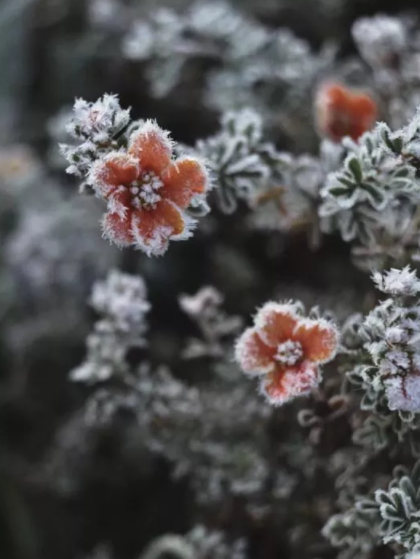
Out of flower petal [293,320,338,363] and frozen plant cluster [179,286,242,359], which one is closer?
flower petal [293,320,338,363]

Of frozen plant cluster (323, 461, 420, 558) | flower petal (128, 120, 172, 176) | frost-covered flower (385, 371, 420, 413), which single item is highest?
flower petal (128, 120, 172, 176)

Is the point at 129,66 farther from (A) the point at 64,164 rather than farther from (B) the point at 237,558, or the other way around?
(B) the point at 237,558

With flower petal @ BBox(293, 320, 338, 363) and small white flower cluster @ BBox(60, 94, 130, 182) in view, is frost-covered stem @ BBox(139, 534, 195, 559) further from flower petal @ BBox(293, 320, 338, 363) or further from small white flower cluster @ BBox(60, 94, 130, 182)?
small white flower cluster @ BBox(60, 94, 130, 182)

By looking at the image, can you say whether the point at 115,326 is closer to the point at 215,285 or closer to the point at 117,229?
the point at 117,229

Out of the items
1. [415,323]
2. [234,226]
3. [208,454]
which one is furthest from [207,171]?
[234,226]

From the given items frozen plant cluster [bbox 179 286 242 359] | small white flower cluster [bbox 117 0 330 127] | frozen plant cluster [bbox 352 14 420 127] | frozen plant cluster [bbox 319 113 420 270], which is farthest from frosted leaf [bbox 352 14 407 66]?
frozen plant cluster [bbox 179 286 242 359]

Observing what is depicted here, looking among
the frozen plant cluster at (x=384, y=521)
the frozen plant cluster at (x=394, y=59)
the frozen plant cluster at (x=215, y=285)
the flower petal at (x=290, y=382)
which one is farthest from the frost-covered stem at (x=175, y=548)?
the frozen plant cluster at (x=394, y=59)

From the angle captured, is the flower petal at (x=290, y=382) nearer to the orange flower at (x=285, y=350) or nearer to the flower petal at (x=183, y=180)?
the orange flower at (x=285, y=350)
